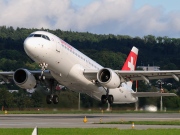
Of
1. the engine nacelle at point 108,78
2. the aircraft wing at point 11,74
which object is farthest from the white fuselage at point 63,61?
the aircraft wing at point 11,74

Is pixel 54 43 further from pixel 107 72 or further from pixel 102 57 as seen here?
pixel 102 57

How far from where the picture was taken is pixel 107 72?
54844mm

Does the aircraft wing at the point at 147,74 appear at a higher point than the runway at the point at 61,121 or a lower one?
higher

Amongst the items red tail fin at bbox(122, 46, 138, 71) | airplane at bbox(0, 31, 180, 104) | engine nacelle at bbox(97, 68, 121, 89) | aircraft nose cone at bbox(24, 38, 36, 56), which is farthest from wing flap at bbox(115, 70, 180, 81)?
aircraft nose cone at bbox(24, 38, 36, 56)

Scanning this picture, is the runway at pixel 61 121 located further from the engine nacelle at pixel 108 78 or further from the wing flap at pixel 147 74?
the wing flap at pixel 147 74

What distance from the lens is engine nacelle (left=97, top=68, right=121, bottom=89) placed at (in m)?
54.2

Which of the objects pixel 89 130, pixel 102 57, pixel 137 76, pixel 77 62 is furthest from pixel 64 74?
pixel 102 57

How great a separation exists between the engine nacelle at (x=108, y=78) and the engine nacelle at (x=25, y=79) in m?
6.37

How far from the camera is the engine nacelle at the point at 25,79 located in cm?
5666

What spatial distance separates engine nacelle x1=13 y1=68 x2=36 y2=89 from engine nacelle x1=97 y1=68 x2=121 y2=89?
6366 millimetres

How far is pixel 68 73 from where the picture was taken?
2073 inches

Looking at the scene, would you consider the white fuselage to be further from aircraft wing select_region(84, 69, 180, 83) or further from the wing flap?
the wing flap

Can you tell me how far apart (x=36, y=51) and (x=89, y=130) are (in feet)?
46.8

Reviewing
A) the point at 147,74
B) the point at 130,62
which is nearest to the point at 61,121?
the point at 147,74
